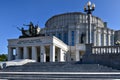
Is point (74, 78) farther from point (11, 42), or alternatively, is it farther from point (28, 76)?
point (11, 42)

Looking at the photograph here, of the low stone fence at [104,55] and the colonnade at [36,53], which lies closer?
the low stone fence at [104,55]

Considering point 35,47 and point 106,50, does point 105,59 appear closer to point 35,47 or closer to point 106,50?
point 106,50

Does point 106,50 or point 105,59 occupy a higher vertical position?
point 106,50

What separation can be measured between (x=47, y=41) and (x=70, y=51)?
15460 millimetres

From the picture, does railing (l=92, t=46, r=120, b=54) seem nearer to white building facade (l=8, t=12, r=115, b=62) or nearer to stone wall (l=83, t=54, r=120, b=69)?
stone wall (l=83, t=54, r=120, b=69)

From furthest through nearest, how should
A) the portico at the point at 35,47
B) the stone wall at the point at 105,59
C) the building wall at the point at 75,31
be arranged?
the building wall at the point at 75,31 → the portico at the point at 35,47 → the stone wall at the point at 105,59

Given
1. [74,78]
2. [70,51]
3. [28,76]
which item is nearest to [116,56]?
[74,78]

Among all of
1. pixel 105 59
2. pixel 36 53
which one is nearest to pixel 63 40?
pixel 36 53

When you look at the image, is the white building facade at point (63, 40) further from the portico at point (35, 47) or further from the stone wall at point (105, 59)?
the stone wall at point (105, 59)

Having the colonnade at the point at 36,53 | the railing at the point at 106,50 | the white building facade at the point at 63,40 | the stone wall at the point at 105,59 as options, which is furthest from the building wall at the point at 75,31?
the stone wall at the point at 105,59

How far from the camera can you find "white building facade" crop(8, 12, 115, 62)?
34.0 metres

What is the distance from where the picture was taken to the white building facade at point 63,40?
112 feet

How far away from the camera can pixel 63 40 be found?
200 ft

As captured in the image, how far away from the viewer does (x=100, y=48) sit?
20500 millimetres
